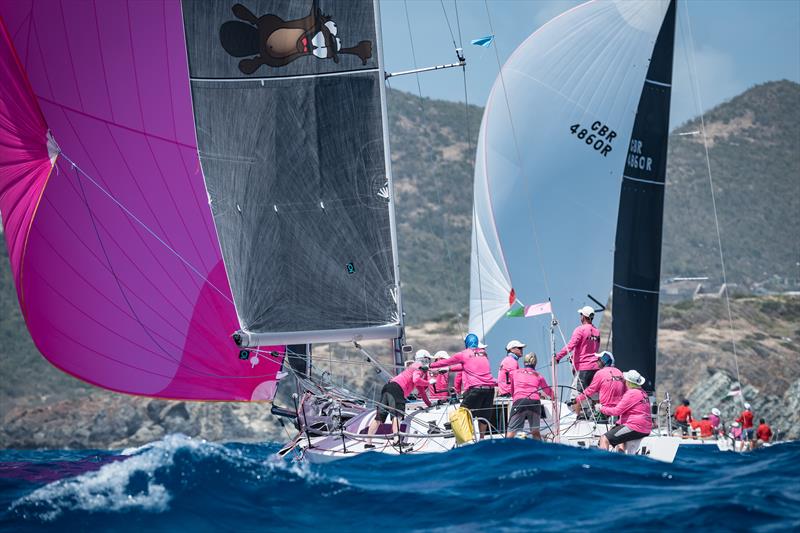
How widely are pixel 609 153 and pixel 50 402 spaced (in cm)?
4027

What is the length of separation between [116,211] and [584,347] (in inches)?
257

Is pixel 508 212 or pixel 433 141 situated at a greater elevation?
pixel 433 141

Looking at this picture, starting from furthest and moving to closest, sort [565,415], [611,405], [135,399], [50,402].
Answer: [50,402] → [135,399] → [565,415] → [611,405]

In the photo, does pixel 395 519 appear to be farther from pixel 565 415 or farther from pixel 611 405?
pixel 565 415

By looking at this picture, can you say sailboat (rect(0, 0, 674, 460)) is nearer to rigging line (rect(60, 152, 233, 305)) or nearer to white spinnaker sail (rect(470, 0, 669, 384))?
rigging line (rect(60, 152, 233, 305))

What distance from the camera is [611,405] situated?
454 inches

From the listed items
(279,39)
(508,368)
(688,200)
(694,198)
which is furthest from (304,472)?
(694,198)

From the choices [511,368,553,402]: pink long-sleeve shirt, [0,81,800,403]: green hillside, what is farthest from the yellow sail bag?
[0,81,800,403]: green hillside

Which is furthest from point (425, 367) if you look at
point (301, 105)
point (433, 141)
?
point (433, 141)

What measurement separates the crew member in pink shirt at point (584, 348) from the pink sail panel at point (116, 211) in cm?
436

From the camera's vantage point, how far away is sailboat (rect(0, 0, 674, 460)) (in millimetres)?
13242

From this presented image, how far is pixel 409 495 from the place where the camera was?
8406 mm

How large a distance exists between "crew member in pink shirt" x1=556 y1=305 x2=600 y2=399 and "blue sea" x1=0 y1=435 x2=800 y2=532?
391 centimetres

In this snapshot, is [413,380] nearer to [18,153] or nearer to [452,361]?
[452,361]
